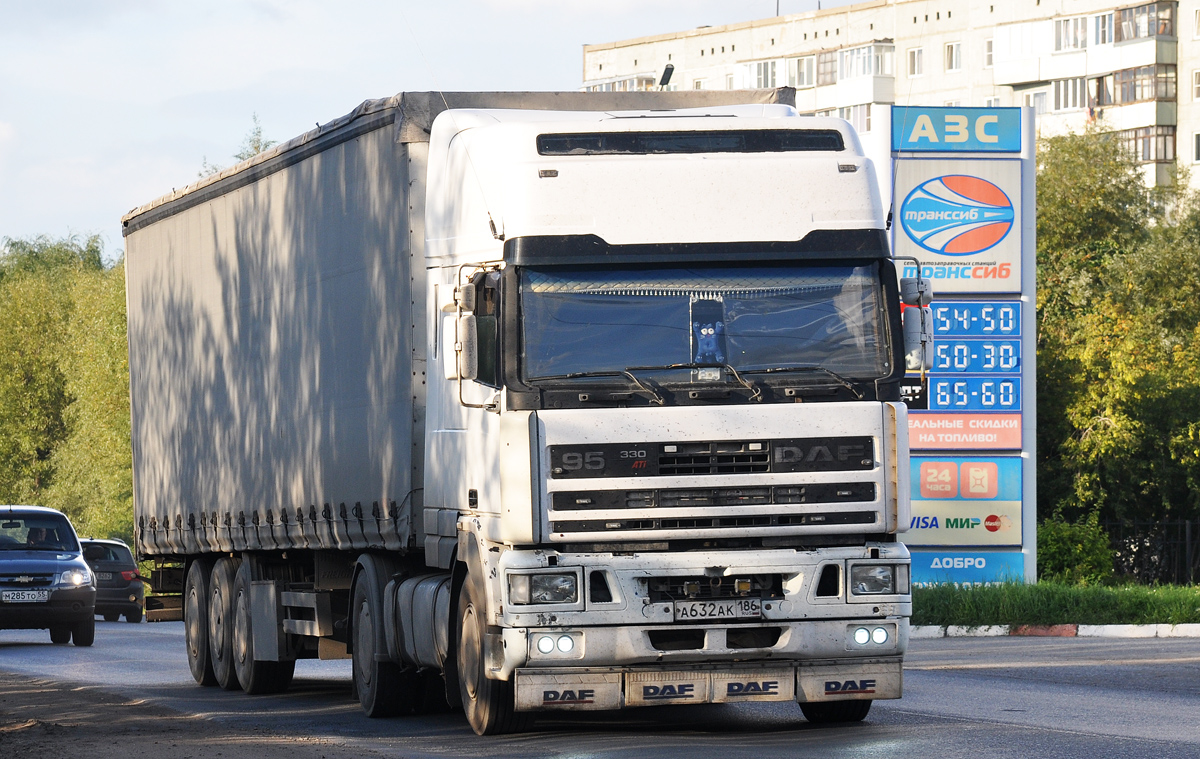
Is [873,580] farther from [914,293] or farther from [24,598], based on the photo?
[24,598]

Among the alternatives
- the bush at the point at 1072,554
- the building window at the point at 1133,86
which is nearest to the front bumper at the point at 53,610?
the bush at the point at 1072,554

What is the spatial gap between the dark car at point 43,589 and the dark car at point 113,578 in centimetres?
994

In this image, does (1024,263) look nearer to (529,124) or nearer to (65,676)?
(65,676)

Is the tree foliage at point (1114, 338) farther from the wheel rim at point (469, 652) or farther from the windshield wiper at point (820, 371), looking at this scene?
the windshield wiper at point (820, 371)

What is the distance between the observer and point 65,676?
1889 cm

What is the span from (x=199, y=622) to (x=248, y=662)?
1765 mm

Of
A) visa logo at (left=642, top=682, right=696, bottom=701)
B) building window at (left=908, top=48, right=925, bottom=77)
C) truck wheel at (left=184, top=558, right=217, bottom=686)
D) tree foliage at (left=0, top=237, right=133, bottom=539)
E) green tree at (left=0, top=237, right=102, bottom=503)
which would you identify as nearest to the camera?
visa logo at (left=642, top=682, right=696, bottom=701)

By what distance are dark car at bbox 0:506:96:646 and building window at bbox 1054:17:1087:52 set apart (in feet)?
204

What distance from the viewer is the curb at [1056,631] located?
73.2ft

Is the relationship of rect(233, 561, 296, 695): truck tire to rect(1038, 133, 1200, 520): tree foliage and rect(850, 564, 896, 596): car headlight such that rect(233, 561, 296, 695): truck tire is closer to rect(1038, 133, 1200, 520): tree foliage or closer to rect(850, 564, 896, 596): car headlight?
rect(850, 564, 896, 596): car headlight

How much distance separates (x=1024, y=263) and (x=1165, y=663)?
9571mm

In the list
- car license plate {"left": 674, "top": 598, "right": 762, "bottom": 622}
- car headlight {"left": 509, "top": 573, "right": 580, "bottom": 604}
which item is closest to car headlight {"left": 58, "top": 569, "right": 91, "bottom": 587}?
car headlight {"left": 509, "top": 573, "right": 580, "bottom": 604}

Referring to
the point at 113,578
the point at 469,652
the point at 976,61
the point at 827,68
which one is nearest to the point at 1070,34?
the point at 976,61

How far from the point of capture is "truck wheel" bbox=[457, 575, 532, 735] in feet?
36.3
